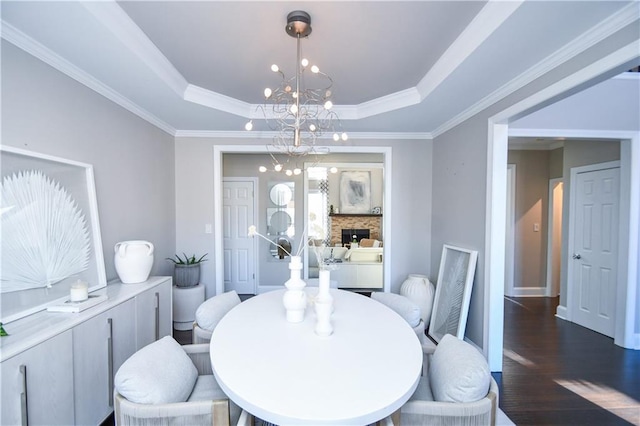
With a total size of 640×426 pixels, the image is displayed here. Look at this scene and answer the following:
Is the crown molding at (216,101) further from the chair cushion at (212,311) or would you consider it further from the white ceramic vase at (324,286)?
the white ceramic vase at (324,286)

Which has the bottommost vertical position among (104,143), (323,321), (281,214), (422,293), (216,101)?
(422,293)

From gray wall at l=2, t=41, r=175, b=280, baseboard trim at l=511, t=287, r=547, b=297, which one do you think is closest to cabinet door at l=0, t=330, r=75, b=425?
gray wall at l=2, t=41, r=175, b=280

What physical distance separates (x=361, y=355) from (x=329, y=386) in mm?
271

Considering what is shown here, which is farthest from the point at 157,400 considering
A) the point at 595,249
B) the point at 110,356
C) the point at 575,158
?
the point at 575,158

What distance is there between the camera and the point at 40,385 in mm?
1370

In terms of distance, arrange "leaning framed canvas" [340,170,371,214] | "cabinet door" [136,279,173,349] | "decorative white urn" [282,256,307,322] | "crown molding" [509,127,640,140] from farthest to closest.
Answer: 1. "leaning framed canvas" [340,170,371,214]
2. "crown molding" [509,127,640,140]
3. "cabinet door" [136,279,173,349]
4. "decorative white urn" [282,256,307,322]

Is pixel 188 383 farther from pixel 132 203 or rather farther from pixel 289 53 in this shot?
pixel 289 53

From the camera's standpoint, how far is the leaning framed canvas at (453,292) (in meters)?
2.73

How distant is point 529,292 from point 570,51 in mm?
4340

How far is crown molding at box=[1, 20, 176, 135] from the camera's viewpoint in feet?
5.27

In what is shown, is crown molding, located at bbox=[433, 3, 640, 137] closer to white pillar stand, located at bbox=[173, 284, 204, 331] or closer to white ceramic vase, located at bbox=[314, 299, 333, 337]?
white ceramic vase, located at bbox=[314, 299, 333, 337]

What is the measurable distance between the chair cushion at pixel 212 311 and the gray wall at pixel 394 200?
5.78ft

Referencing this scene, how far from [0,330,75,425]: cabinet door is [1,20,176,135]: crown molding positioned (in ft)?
5.44

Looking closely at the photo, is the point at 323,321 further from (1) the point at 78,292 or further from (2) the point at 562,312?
(2) the point at 562,312
